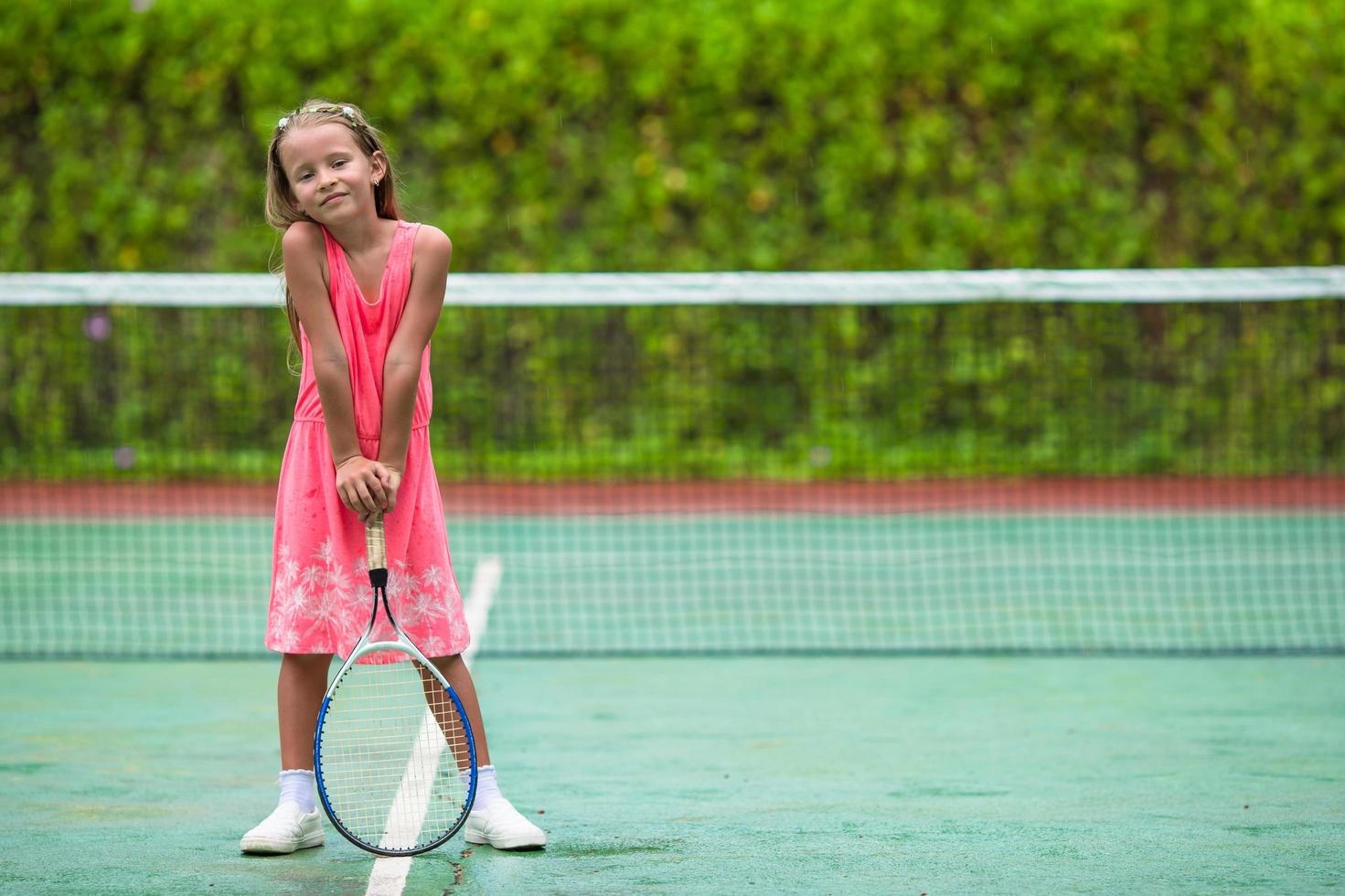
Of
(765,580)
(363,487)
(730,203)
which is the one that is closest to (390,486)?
(363,487)

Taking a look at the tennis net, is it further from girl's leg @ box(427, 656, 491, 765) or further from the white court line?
girl's leg @ box(427, 656, 491, 765)

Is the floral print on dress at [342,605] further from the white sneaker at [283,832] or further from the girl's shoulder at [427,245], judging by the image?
the girl's shoulder at [427,245]

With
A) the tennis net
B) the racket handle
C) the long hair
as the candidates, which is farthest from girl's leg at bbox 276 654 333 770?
the tennis net

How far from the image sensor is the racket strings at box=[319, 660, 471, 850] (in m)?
3.33

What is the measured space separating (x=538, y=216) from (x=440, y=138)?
815mm

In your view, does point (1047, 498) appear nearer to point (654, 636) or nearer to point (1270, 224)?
point (1270, 224)

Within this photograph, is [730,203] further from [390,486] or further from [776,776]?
[390,486]

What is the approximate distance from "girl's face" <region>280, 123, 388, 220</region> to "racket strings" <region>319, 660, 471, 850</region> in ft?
2.90

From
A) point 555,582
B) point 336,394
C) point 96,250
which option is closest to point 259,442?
point 96,250

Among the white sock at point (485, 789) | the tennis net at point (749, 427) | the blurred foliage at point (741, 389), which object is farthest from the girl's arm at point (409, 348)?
the blurred foliage at point (741, 389)

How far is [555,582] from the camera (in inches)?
295

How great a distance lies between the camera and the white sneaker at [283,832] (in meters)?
3.30

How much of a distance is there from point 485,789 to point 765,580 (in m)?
4.17

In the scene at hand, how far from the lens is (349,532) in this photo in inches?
130
